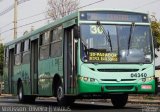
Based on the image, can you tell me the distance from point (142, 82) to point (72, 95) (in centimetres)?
235

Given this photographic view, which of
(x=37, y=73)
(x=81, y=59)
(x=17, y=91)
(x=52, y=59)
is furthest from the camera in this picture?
(x=17, y=91)

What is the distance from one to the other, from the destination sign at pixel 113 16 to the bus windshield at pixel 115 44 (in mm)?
256

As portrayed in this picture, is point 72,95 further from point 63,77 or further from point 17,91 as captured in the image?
point 17,91

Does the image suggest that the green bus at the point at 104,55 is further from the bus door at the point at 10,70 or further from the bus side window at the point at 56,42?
the bus door at the point at 10,70

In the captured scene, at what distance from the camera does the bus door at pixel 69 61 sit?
16311 millimetres

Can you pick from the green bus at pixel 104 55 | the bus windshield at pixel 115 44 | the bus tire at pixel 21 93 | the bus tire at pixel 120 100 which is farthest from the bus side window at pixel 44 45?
the bus tire at pixel 21 93

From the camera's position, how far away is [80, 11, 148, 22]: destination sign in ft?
53.4

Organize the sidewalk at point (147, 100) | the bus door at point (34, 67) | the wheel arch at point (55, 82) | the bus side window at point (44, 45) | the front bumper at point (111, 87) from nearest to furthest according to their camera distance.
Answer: the front bumper at point (111, 87)
the wheel arch at point (55, 82)
the bus side window at point (44, 45)
the bus door at point (34, 67)
the sidewalk at point (147, 100)

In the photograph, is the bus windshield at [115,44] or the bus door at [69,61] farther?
the bus door at [69,61]

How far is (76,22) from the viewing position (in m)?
16.2

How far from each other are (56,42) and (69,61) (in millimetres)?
1547

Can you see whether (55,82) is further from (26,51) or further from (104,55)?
(26,51)

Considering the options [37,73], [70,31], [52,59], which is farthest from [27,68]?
[70,31]

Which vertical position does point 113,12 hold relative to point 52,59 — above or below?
above
